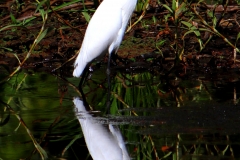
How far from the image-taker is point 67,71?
944 centimetres

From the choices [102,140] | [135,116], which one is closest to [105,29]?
[135,116]

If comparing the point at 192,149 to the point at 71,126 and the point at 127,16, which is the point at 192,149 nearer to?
the point at 71,126

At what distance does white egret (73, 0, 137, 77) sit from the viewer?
784 centimetres

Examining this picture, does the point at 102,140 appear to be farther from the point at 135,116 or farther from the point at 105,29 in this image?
the point at 105,29

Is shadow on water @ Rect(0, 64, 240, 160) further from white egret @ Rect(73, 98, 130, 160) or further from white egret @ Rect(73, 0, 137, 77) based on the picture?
white egret @ Rect(73, 0, 137, 77)

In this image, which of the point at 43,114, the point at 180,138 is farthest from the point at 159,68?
the point at 180,138

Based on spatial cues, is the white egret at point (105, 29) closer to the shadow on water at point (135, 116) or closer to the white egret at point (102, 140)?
the shadow on water at point (135, 116)

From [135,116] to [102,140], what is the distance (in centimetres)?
95

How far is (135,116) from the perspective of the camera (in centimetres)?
601

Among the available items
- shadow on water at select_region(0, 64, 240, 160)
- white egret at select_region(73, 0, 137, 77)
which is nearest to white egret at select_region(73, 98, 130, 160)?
shadow on water at select_region(0, 64, 240, 160)

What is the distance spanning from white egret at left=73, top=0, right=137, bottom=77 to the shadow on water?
15.2 inches

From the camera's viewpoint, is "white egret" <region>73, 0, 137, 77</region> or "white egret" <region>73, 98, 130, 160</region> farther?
"white egret" <region>73, 0, 137, 77</region>

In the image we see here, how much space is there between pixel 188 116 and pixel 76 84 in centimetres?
282

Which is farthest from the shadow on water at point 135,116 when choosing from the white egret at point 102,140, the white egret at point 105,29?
the white egret at point 105,29
